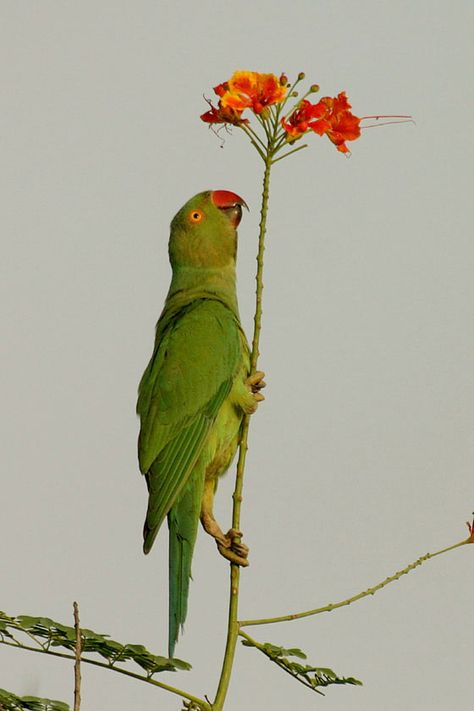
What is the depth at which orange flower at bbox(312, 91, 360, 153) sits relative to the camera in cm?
261

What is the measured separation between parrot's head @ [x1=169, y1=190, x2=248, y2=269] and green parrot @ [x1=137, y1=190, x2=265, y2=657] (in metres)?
0.16

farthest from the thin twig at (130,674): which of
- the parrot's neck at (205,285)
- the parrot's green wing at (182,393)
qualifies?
the parrot's neck at (205,285)

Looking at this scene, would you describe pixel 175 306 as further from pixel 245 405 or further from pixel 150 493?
pixel 150 493

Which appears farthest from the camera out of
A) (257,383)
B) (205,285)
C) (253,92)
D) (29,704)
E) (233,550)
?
(205,285)

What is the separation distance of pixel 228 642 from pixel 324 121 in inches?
55.6

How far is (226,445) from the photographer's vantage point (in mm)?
3289

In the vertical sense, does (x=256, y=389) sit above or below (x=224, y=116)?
below

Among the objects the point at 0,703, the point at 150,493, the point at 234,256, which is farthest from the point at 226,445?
the point at 0,703

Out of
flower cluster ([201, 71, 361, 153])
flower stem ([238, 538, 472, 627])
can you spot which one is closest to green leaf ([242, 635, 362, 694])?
flower stem ([238, 538, 472, 627])

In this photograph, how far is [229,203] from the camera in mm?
3744

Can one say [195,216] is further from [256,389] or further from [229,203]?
[256,389]

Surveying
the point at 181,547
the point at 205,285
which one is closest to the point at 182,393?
the point at 181,547

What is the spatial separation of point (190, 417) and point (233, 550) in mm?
560

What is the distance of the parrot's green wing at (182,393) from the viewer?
307cm
